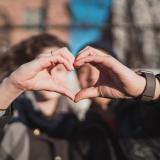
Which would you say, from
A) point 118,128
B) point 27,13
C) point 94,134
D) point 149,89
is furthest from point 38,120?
point 27,13

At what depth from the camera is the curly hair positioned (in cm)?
352

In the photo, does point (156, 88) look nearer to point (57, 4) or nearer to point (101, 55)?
point (101, 55)

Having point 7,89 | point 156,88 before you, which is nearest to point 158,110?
point 156,88

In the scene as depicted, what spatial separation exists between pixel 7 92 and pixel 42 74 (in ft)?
0.51

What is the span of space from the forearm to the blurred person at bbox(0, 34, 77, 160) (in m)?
0.56

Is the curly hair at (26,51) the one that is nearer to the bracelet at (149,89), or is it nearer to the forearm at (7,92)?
the forearm at (7,92)

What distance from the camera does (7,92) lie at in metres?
2.53

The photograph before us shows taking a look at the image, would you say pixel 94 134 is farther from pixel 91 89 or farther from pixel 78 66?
pixel 78 66

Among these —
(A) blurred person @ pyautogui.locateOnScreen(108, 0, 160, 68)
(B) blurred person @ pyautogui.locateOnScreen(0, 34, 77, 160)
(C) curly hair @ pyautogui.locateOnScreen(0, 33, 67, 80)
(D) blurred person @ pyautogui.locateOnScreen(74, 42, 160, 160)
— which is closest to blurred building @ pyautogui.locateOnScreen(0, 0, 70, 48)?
(A) blurred person @ pyautogui.locateOnScreen(108, 0, 160, 68)

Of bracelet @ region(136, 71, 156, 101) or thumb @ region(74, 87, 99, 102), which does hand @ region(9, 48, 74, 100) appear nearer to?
thumb @ region(74, 87, 99, 102)

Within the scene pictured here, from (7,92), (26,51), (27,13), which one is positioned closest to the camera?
(7,92)

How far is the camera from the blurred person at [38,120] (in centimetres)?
320

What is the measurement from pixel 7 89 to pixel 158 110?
87 centimetres

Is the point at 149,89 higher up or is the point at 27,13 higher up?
the point at 149,89
